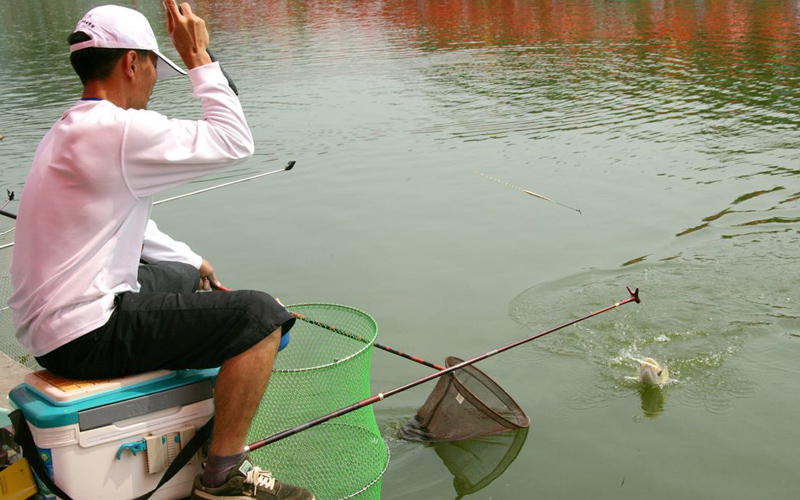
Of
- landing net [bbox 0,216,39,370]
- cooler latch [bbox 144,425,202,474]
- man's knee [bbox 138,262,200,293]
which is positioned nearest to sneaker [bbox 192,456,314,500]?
cooler latch [bbox 144,425,202,474]

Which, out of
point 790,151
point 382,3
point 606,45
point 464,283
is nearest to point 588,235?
point 464,283

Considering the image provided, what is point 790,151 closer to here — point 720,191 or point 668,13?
point 720,191

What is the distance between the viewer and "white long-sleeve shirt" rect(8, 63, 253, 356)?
2.55m

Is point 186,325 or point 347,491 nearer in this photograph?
point 186,325

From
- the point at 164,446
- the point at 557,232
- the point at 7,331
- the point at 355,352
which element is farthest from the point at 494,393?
the point at 557,232

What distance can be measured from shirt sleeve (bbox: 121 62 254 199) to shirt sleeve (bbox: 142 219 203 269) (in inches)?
27.0

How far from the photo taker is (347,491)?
3.23 metres

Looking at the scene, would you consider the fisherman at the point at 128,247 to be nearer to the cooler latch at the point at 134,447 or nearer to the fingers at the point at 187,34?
the fingers at the point at 187,34

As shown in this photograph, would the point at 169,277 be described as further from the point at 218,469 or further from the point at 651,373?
the point at 651,373

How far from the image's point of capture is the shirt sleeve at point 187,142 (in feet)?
8.46

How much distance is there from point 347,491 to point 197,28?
1729mm

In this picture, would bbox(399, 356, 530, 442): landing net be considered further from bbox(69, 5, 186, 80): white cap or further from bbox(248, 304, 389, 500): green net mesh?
bbox(69, 5, 186, 80): white cap

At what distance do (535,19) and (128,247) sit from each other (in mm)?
24268

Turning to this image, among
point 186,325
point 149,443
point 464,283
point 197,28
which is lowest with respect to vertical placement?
point 464,283
